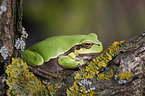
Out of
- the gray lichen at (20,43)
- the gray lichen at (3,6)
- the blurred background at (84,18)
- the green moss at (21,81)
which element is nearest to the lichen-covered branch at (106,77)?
the green moss at (21,81)

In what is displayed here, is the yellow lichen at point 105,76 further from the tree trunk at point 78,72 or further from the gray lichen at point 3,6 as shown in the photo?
the gray lichen at point 3,6

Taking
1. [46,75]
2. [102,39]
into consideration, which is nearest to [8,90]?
[46,75]

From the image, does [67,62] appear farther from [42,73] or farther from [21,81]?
[21,81]

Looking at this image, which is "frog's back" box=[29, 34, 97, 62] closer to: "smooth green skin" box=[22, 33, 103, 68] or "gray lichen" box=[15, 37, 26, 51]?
"smooth green skin" box=[22, 33, 103, 68]

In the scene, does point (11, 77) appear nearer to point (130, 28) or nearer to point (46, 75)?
point (46, 75)

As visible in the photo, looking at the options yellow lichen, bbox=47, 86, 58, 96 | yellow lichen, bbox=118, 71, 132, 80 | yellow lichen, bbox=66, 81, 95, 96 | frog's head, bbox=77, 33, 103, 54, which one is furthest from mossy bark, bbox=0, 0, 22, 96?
yellow lichen, bbox=118, 71, 132, 80

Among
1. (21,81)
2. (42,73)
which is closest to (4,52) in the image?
(21,81)
